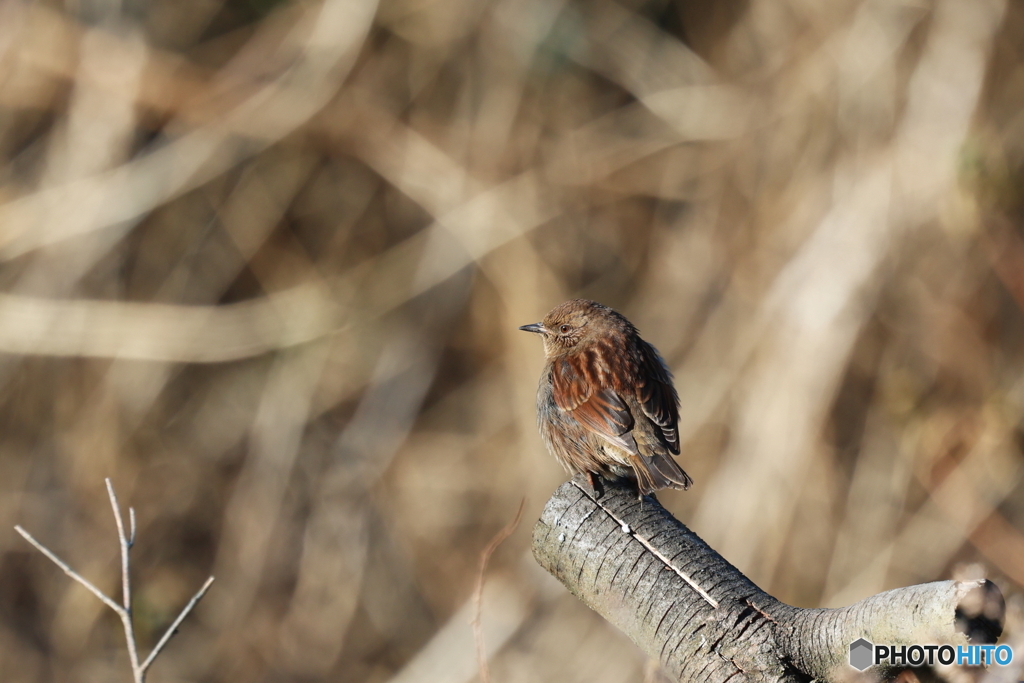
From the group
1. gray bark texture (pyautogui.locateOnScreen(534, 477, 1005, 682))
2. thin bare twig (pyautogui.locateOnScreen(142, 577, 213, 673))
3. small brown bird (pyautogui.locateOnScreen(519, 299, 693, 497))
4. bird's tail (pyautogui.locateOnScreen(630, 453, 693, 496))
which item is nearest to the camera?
gray bark texture (pyautogui.locateOnScreen(534, 477, 1005, 682))

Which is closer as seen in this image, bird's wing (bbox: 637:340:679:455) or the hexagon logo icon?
the hexagon logo icon

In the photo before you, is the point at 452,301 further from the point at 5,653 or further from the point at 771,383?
the point at 5,653

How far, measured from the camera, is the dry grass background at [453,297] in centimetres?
613

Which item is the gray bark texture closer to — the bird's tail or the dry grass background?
the bird's tail

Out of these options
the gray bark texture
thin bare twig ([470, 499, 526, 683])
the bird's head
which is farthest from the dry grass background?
the gray bark texture

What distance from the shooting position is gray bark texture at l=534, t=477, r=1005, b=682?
168 centimetres

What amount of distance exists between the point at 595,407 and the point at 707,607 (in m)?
1.48

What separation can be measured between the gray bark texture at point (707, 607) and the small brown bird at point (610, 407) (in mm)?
709

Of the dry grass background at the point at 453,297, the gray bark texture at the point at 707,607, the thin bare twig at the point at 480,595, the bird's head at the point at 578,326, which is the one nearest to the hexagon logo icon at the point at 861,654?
the gray bark texture at the point at 707,607


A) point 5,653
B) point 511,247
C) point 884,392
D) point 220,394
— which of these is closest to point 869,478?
point 884,392

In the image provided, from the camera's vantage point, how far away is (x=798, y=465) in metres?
6.18

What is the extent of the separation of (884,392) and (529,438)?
2560 millimetres

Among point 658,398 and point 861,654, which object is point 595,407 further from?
point 861,654

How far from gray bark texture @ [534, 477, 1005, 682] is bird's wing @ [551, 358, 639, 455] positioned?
0.90m
